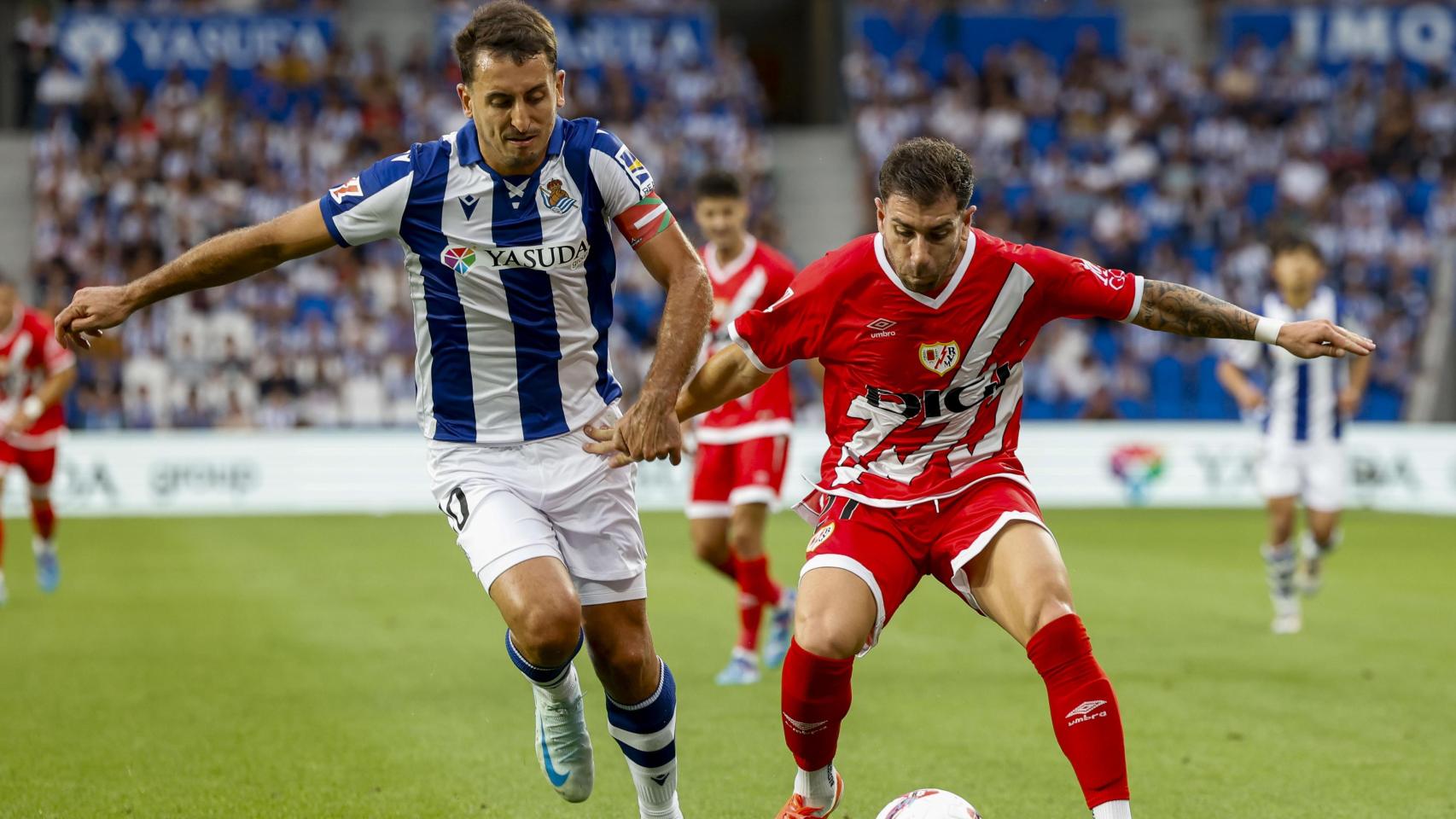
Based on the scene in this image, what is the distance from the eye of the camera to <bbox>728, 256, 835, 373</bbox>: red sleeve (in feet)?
17.3

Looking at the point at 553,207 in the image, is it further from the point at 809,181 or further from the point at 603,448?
the point at 809,181

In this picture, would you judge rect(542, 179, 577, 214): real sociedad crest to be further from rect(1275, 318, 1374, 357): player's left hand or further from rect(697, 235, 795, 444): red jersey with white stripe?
rect(697, 235, 795, 444): red jersey with white stripe

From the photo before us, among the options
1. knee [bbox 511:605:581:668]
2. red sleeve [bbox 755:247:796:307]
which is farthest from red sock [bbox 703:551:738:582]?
knee [bbox 511:605:581:668]

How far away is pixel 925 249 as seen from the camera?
496 centimetres

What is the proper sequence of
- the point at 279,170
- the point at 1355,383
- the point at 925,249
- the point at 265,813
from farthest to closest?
1. the point at 279,170
2. the point at 1355,383
3. the point at 265,813
4. the point at 925,249

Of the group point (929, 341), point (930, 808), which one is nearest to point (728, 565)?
point (929, 341)

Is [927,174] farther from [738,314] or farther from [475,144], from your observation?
[738,314]

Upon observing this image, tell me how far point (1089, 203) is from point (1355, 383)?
650 inches

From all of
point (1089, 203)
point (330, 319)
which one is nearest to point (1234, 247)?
point (1089, 203)

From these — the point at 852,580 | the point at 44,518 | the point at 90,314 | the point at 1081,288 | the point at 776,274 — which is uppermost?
the point at 90,314

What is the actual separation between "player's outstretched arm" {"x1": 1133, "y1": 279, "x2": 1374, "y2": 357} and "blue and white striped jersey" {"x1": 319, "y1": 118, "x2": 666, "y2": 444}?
1666mm

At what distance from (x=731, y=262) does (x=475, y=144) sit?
422 centimetres

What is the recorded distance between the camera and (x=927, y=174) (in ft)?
16.0

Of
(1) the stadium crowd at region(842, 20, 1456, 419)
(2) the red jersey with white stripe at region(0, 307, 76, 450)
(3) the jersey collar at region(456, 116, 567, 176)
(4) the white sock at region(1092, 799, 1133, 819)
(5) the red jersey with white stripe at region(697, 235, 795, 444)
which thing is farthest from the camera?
(1) the stadium crowd at region(842, 20, 1456, 419)
